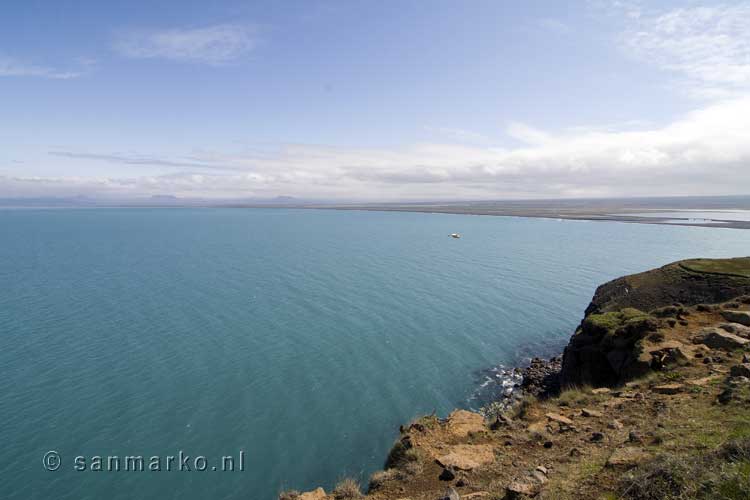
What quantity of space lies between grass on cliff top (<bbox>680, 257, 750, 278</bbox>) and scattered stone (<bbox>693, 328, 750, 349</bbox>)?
17115 mm

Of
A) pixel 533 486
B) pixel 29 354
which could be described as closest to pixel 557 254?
pixel 533 486

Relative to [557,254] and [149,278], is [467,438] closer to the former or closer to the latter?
[149,278]

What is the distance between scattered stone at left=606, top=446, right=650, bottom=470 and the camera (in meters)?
11.1

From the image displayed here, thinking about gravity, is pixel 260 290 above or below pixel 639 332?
below

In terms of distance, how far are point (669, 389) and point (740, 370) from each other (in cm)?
283

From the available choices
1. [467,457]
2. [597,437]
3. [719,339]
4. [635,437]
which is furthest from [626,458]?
[719,339]

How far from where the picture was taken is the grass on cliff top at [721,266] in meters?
34.2

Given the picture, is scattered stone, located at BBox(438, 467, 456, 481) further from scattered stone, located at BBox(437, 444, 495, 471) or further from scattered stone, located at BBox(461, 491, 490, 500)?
scattered stone, located at BBox(461, 491, 490, 500)

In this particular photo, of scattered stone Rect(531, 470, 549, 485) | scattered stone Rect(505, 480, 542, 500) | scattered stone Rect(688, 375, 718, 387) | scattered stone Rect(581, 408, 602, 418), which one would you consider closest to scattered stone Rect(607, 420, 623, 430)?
scattered stone Rect(581, 408, 602, 418)

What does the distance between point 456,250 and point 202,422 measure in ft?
277

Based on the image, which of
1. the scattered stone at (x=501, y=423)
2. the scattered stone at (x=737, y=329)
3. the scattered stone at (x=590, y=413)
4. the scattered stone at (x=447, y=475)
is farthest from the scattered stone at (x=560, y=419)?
the scattered stone at (x=737, y=329)

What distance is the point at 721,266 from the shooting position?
3628 centimetres

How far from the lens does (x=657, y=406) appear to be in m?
15.4

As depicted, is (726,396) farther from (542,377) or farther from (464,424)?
(542,377)
